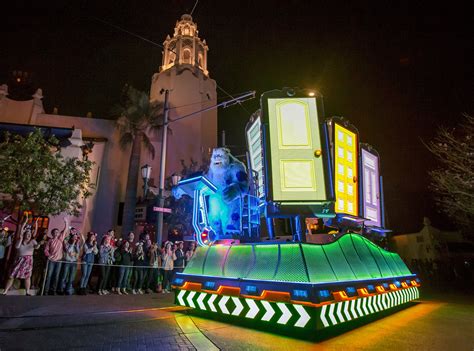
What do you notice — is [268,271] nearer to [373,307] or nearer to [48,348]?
[373,307]

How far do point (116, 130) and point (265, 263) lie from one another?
73.9 feet

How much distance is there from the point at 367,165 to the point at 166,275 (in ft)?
30.3

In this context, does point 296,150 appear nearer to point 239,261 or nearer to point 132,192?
point 239,261

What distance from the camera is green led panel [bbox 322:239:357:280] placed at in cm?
558

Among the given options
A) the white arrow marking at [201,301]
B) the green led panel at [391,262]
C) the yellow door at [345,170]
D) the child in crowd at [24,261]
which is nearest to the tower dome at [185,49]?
the child in crowd at [24,261]

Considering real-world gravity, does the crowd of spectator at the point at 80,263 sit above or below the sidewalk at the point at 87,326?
above

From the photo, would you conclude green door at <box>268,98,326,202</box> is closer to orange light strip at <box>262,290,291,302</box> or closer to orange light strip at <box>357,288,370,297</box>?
orange light strip at <box>262,290,291,302</box>

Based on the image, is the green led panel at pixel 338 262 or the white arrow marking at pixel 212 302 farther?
the white arrow marking at pixel 212 302

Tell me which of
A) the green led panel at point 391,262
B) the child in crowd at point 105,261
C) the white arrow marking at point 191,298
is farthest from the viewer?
the child in crowd at point 105,261

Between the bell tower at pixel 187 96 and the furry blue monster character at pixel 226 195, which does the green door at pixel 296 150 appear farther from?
the bell tower at pixel 187 96

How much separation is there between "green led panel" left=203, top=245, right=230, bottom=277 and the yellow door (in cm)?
310

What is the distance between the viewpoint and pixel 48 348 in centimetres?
389

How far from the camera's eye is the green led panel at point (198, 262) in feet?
22.1

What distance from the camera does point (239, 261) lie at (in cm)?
606
